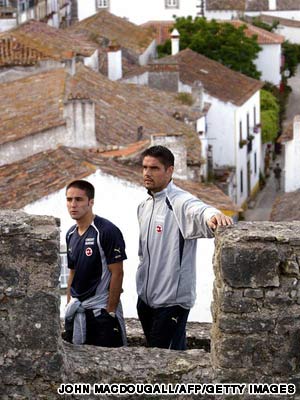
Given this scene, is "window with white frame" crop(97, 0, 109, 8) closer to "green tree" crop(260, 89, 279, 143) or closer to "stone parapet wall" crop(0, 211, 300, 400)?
"green tree" crop(260, 89, 279, 143)

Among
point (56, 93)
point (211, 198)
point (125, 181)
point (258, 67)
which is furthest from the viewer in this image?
point (258, 67)

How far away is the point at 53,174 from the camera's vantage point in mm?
20703

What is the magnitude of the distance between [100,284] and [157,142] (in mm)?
13649

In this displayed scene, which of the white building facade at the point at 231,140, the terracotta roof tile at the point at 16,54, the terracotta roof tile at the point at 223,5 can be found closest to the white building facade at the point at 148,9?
the terracotta roof tile at the point at 223,5

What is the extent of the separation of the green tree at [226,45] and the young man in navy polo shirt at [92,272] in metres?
43.0

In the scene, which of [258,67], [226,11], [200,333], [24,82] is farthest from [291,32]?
[200,333]

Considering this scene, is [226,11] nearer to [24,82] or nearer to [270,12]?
[270,12]

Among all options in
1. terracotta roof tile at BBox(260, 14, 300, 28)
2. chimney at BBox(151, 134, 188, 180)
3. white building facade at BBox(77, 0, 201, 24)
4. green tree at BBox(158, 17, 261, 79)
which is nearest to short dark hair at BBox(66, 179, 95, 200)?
chimney at BBox(151, 134, 188, 180)

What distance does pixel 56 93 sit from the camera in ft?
95.8

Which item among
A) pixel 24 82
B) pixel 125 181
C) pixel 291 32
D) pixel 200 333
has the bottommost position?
pixel 291 32

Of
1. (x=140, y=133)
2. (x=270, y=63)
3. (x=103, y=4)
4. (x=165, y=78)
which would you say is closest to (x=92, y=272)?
(x=140, y=133)

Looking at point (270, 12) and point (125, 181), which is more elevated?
point (125, 181)

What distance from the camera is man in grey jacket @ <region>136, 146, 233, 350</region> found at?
971cm

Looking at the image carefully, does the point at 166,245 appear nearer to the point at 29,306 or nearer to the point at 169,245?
the point at 169,245
